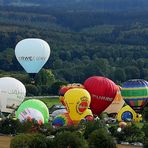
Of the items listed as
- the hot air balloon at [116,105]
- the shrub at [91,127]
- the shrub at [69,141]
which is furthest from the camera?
the hot air balloon at [116,105]

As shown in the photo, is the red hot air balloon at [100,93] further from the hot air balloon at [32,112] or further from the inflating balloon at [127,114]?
the hot air balloon at [32,112]

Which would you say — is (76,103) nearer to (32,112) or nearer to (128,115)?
(32,112)

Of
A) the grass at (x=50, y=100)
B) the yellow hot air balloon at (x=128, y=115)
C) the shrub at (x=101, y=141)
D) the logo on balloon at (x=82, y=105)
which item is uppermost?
the shrub at (x=101, y=141)

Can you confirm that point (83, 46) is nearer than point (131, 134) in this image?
No

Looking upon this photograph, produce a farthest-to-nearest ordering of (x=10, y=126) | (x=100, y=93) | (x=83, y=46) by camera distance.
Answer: (x=83, y=46)
(x=100, y=93)
(x=10, y=126)

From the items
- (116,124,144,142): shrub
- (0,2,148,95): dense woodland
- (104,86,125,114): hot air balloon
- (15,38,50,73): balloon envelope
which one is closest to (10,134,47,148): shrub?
(116,124,144,142): shrub

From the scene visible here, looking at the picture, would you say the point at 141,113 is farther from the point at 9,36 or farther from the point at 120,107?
the point at 9,36

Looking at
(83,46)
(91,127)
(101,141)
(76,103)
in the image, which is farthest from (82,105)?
(83,46)

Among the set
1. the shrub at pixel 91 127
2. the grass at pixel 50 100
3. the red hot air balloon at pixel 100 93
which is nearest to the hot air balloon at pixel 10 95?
the red hot air balloon at pixel 100 93
